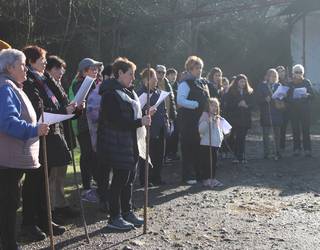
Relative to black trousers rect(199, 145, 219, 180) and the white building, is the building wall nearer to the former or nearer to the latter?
the white building

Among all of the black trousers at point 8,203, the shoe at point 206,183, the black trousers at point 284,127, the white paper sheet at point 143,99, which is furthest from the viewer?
the black trousers at point 284,127

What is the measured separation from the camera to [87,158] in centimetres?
773

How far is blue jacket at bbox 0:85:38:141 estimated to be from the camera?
4.56 m

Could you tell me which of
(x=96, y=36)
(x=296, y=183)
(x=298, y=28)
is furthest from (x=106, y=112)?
(x=298, y=28)

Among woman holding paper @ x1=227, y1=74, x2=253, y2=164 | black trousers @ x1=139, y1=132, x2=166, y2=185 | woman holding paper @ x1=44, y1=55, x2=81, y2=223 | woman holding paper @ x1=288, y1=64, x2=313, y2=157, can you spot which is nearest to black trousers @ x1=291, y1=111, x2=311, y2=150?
woman holding paper @ x1=288, y1=64, x2=313, y2=157

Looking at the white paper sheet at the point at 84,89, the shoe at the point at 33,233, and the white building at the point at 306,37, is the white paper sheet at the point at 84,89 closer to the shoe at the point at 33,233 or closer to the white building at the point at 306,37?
the shoe at the point at 33,233

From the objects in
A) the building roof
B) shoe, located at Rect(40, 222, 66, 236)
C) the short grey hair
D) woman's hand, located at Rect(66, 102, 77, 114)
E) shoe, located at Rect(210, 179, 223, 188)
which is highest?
the building roof

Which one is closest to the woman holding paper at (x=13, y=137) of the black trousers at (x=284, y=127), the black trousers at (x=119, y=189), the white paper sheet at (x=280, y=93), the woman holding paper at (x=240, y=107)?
the black trousers at (x=119, y=189)

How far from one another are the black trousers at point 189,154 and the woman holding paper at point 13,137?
4.26m

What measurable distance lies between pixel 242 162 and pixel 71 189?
4.10 m

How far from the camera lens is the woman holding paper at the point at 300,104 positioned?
38.2 feet

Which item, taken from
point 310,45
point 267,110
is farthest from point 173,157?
point 310,45

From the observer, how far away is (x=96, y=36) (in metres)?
19.9

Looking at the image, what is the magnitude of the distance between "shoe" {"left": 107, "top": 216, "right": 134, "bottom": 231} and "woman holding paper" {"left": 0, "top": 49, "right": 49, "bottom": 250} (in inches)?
60.4
